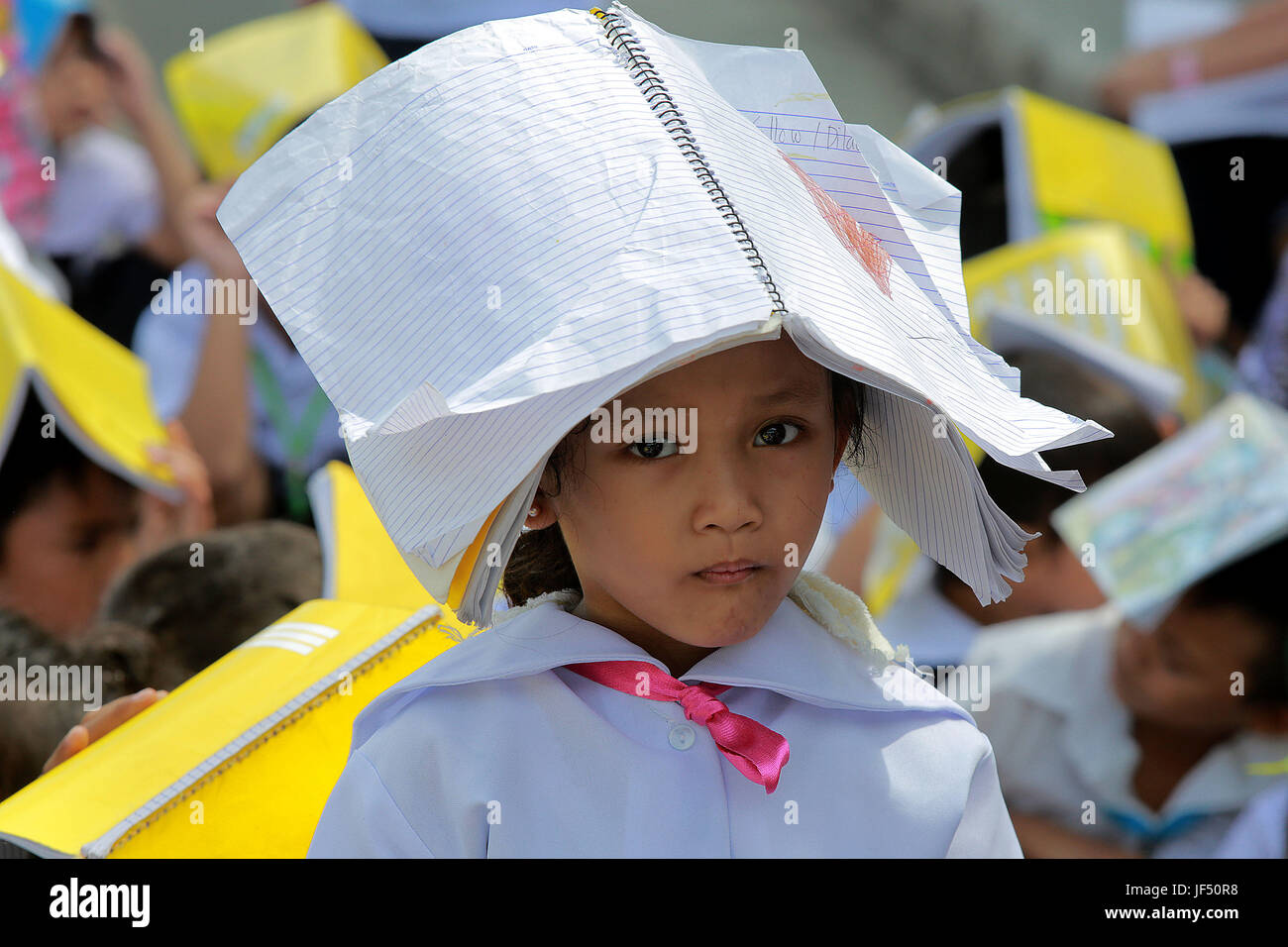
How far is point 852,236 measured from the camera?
3.69ft

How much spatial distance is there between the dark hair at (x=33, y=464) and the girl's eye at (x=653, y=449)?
1.72m

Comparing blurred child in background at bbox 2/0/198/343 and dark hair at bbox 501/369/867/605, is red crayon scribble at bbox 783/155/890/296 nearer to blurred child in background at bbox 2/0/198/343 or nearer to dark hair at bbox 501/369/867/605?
dark hair at bbox 501/369/867/605

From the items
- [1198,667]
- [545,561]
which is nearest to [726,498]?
[545,561]

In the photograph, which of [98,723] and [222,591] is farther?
[222,591]

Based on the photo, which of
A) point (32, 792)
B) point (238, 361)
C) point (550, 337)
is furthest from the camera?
point (238, 361)

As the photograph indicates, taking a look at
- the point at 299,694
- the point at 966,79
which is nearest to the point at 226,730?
the point at 299,694

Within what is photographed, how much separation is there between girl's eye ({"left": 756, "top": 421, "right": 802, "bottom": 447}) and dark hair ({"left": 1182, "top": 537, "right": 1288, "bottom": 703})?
145 cm

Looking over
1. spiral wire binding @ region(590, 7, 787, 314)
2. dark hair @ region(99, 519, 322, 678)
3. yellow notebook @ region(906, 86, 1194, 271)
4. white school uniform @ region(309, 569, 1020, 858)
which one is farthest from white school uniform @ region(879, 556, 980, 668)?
spiral wire binding @ region(590, 7, 787, 314)

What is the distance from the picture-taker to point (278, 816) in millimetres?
1373

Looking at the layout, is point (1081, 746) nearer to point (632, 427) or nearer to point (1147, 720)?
point (1147, 720)

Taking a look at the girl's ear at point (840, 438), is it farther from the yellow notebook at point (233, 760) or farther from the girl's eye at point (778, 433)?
the yellow notebook at point (233, 760)

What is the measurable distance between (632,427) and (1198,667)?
1624 mm
